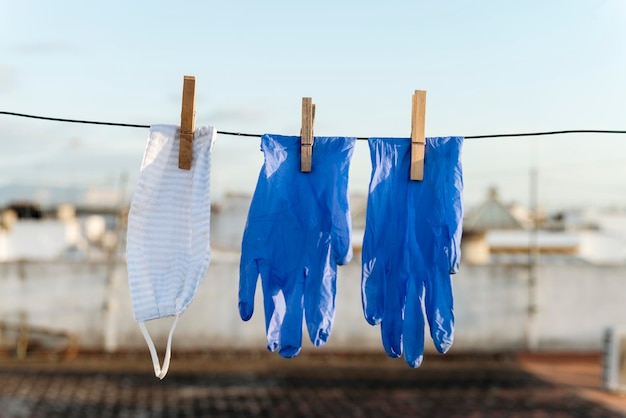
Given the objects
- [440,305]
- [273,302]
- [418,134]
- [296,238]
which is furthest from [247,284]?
[418,134]

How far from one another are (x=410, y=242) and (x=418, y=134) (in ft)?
1.53

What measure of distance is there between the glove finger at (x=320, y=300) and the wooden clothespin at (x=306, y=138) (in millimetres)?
377

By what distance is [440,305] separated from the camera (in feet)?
10.9

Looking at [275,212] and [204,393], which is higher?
[275,212]

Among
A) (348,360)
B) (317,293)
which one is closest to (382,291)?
(317,293)

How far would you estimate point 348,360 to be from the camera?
1330 centimetres

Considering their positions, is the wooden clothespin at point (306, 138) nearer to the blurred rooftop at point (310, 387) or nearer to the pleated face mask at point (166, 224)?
the pleated face mask at point (166, 224)

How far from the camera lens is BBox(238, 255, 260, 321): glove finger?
3.29 metres

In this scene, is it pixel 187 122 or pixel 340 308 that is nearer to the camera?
pixel 187 122

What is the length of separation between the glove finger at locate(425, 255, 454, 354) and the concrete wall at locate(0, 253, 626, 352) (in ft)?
30.1

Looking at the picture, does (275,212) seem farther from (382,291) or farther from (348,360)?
(348,360)

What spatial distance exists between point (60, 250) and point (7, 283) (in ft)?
28.4

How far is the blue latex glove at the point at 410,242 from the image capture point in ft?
11.0

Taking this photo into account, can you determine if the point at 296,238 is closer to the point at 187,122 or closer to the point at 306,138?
the point at 306,138
